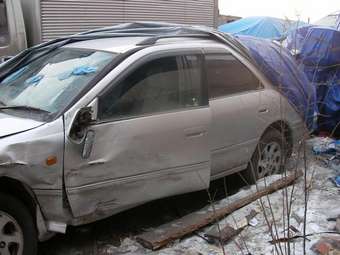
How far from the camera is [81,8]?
8.29 m

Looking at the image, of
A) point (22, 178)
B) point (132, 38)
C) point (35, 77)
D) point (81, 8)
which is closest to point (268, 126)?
point (132, 38)

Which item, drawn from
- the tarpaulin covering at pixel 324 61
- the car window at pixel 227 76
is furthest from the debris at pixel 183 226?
the tarpaulin covering at pixel 324 61

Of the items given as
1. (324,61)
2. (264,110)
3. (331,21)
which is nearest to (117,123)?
(264,110)

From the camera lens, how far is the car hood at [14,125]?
335 cm

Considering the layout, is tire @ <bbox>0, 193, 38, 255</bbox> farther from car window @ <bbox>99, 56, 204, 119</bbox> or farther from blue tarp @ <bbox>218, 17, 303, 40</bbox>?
blue tarp @ <bbox>218, 17, 303, 40</bbox>

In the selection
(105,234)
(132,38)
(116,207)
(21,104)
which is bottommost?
(105,234)

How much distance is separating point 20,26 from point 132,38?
389 centimetres

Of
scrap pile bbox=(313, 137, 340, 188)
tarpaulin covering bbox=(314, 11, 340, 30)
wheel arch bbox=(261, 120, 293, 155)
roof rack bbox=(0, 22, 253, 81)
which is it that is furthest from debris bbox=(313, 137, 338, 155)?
tarpaulin covering bbox=(314, 11, 340, 30)

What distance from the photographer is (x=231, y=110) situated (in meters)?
4.75

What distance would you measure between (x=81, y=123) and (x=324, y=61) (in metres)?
4.88

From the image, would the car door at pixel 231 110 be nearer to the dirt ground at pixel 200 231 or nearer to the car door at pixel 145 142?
the car door at pixel 145 142

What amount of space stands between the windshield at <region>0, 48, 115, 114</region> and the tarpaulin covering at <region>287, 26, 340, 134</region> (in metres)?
3.95

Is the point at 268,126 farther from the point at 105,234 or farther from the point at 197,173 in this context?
the point at 105,234

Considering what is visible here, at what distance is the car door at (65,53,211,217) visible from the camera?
144 inches
